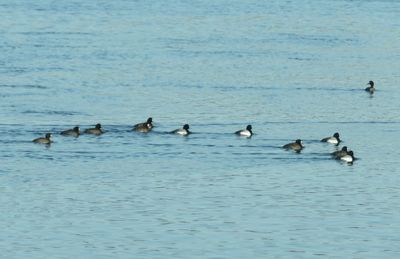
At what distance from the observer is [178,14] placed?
105625mm

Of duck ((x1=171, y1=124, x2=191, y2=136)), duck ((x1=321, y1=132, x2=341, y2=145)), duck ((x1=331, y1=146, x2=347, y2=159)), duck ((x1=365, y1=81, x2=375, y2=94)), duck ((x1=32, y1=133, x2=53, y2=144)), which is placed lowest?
duck ((x1=331, y1=146, x2=347, y2=159))

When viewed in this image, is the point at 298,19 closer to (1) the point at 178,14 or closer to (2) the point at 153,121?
(1) the point at 178,14

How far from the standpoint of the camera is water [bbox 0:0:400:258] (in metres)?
39.2

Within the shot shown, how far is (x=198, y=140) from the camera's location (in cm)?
5416

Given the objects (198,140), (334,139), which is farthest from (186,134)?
(334,139)

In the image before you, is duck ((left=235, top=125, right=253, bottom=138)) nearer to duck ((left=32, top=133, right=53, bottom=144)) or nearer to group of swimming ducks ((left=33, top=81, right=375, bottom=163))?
group of swimming ducks ((left=33, top=81, right=375, bottom=163))

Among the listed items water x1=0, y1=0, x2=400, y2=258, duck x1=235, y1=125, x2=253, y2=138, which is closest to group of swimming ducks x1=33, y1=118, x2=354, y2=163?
duck x1=235, y1=125, x2=253, y2=138

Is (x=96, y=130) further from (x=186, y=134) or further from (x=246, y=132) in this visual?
(x=246, y=132)

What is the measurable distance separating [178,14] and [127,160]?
186ft

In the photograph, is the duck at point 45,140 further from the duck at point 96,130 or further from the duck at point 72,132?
the duck at point 96,130

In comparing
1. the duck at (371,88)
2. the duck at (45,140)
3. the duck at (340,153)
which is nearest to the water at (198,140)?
the duck at (371,88)

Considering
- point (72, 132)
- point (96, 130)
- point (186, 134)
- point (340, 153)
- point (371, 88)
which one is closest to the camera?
point (340, 153)

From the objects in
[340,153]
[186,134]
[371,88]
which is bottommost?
[340,153]

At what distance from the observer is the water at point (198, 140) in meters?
39.2
